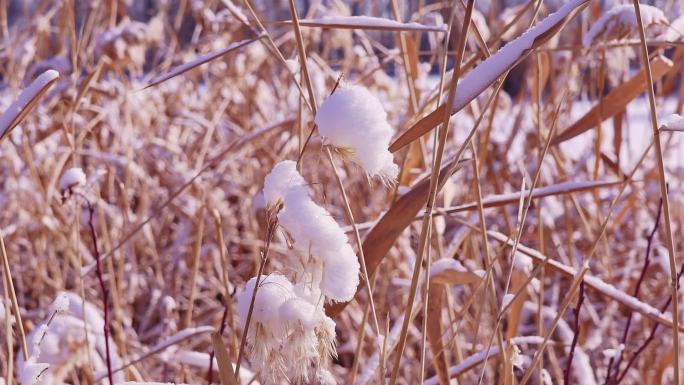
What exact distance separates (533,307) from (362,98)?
931 millimetres

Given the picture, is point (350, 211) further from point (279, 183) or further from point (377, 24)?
point (377, 24)

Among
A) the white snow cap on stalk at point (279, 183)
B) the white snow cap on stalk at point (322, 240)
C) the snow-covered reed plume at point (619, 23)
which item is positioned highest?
the snow-covered reed plume at point (619, 23)

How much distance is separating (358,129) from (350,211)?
0.20 feet

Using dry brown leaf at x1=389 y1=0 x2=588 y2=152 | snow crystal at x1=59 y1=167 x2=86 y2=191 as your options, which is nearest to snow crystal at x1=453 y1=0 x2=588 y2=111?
dry brown leaf at x1=389 y1=0 x2=588 y2=152

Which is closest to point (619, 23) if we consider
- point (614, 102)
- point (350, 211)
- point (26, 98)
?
point (614, 102)

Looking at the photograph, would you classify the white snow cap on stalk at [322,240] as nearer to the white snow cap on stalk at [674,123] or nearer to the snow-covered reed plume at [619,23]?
the white snow cap on stalk at [674,123]

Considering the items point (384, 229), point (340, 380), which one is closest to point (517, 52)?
point (384, 229)

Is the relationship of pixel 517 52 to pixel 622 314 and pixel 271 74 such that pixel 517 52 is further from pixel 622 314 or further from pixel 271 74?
pixel 271 74

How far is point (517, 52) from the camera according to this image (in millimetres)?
441

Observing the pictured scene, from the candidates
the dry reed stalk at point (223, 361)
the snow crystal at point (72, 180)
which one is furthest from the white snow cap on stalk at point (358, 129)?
the snow crystal at point (72, 180)

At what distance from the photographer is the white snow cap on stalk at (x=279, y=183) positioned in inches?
15.8

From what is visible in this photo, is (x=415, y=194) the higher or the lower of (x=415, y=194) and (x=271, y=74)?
the higher

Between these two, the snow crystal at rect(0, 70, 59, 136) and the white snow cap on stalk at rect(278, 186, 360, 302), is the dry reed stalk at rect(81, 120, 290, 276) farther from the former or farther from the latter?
the white snow cap on stalk at rect(278, 186, 360, 302)

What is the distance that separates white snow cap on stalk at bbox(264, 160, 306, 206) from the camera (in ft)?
1.32
